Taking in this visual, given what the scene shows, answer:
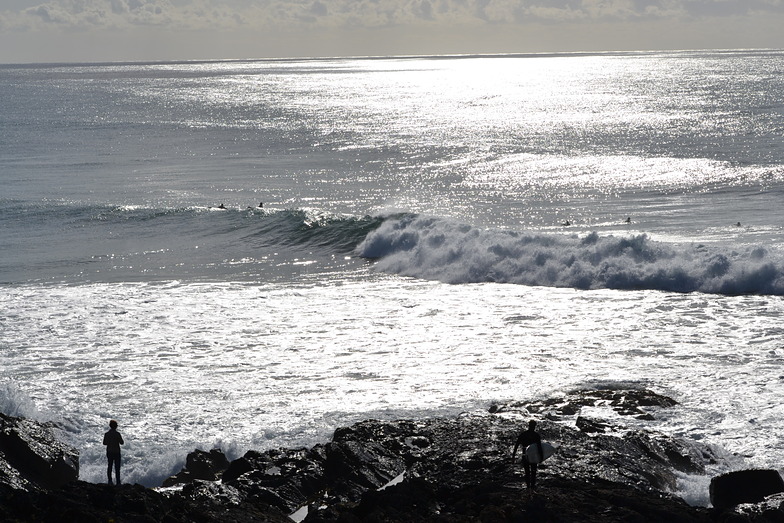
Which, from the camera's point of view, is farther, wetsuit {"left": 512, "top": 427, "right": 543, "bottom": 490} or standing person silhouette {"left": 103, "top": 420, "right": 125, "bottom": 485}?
standing person silhouette {"left": 103, "top": 420, "right": 125, "bottom": 485}

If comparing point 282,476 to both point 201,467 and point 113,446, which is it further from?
point 113,446

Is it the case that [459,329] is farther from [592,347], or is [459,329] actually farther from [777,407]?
[777,407]

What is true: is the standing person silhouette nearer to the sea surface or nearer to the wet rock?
the sea surface

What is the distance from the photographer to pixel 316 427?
18.5m

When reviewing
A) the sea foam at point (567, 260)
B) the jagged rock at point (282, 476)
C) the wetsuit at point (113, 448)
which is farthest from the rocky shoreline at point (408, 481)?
the sea foam at point (567, 260)

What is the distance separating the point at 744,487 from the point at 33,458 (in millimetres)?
11805

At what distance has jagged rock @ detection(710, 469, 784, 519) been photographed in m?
14.0

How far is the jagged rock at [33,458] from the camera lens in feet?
48.8

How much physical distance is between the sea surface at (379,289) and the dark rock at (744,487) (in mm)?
563

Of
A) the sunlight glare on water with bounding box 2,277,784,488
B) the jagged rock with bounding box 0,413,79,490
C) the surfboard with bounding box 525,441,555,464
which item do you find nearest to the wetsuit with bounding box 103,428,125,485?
the jagged rock with bounding box 0,413,79,490

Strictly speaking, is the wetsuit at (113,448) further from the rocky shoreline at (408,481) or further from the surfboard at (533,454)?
the surfboard at (533,454)

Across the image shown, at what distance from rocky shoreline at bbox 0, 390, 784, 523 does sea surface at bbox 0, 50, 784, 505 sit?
3.20ft

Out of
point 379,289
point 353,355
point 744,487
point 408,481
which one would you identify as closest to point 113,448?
point 408,481

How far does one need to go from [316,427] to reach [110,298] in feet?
44.0
